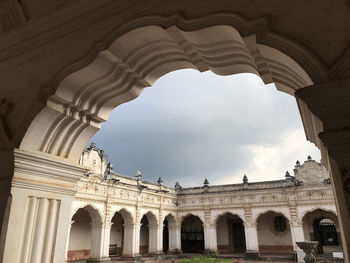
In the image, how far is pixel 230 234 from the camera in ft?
66.3

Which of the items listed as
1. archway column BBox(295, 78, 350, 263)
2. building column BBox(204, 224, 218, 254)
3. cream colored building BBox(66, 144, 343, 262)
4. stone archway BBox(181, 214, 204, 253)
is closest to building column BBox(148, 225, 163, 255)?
cream colored building BBox(66, 144, 343, 262)

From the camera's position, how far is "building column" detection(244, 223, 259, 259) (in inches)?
630

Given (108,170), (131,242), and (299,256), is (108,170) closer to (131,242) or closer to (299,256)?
(131,242)

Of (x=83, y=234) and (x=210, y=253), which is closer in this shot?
(x=83, y=234)

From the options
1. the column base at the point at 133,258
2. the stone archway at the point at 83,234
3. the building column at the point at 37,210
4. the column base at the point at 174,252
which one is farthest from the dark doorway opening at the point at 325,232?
the building column at the point at 37,210

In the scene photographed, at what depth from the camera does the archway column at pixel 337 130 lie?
49.1 inches

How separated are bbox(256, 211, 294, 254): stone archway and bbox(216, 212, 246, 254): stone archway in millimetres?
1403

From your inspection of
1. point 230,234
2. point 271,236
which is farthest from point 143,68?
point 230,234

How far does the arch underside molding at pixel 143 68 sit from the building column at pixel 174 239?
17674 millimetres

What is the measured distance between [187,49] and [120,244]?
726 inches

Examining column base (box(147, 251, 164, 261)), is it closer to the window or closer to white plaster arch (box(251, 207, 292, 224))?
white plaster arch (box(251, 207, 292, 224))

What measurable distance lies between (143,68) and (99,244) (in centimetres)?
1252

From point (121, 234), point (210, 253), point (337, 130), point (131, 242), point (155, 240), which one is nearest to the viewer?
point (337, 130)

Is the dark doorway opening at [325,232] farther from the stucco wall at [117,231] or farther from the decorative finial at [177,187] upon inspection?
the stucco wall at [117,231]
